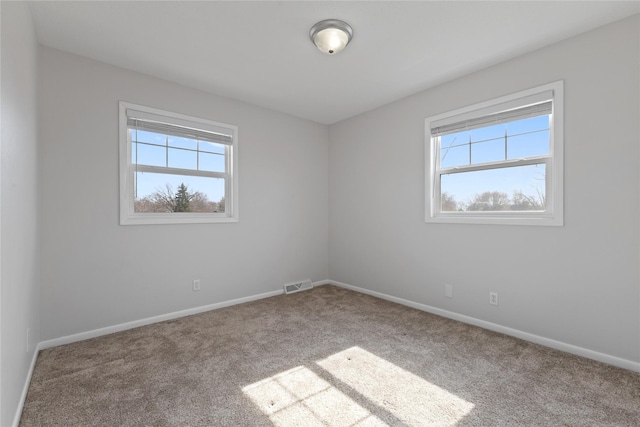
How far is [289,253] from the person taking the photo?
13.6 feet

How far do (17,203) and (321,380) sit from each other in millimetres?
2047

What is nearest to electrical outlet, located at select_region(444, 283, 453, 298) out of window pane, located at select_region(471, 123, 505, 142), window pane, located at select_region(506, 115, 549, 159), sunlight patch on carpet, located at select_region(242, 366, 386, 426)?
window pane, located at select_region(506, 115, 549, 159)

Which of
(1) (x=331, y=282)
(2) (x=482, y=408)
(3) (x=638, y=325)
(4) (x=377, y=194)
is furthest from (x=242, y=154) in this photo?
(3) (x=638, y=325)

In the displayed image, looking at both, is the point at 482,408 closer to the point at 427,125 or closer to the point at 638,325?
the point at 638,325

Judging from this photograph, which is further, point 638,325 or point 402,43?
point 402,43

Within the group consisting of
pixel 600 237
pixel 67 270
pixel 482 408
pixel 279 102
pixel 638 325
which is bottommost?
pixel 482 408

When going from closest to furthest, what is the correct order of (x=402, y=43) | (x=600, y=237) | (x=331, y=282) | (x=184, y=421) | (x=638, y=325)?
(x=184, y=421) → (x=638, y=325) → (x=600, y=237) → (x=402, y=43) → (x=331, y=282)

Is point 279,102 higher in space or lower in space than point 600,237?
higher

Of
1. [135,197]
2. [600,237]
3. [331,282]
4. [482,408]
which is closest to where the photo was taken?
[482,408]

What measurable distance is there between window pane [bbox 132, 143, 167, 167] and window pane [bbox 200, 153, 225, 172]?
40 centimetres

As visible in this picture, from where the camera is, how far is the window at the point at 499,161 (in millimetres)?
2461

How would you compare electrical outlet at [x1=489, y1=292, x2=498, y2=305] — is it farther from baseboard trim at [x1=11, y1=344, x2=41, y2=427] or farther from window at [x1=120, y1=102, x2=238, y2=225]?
baseboard trim at [x1=11, y1=344, x2=41, y2=427]

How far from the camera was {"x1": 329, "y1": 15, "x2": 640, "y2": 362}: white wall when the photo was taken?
2.10 m

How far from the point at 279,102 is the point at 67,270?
9.02 feet
